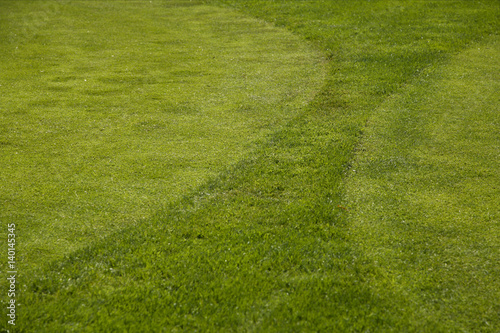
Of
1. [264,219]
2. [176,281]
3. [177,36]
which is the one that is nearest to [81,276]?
[176,281]

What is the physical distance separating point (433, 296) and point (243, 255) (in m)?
1.72

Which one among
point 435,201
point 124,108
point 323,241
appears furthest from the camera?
point 124,108

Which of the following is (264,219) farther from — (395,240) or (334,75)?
(334,75)

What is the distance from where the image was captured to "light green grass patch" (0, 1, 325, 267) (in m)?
5.30

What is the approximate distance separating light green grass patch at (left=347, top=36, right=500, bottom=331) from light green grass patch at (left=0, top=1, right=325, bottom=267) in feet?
5.52

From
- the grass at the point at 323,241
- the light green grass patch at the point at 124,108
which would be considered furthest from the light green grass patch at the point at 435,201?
the light green grass patch at the point at 124,108

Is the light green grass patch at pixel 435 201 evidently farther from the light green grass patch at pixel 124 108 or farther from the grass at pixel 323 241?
the light green grass patch at pixel 124 108

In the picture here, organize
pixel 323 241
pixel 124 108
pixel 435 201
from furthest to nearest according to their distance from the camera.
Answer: pixel 124 108 → pixel 435 201 → pixel 323 241

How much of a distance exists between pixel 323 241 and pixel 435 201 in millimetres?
1546

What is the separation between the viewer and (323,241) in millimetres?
4738

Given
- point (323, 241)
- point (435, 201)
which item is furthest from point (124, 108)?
point (435, 201)

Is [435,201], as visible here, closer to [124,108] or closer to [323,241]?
[323,241]

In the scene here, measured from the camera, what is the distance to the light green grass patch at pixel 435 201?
414cm

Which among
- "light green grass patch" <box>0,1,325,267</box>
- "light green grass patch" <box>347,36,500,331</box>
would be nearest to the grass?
"light green grass patch" <box>347,36,500,331</box>
